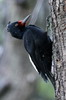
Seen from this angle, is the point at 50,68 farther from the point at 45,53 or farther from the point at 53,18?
the point at 53,18

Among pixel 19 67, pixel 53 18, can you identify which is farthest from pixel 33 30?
pixel 19 67

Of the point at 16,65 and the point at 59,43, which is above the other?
the point at 59,43

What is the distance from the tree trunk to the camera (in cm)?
317

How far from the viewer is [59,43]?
3.23 metres

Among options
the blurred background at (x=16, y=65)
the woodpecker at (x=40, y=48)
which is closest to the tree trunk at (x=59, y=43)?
the woodpecker at (x=40, y=48)

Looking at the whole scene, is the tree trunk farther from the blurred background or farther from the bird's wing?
the blurred background

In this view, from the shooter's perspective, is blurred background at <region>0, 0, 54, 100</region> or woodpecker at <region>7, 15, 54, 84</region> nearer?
woodpecker at <region>7, 15, 54, 84</region>

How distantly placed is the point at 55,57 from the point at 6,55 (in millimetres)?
2728

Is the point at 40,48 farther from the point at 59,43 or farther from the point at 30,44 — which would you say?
the point at 59,43

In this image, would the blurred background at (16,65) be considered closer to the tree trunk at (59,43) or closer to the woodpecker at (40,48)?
the woodpecker at (40,48)

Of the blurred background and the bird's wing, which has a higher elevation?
the bird's wing

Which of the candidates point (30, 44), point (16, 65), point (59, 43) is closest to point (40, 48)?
point (30, 44)

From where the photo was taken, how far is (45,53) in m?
3.75

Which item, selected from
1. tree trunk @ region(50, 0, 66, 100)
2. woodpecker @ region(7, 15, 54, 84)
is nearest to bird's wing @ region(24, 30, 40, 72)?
woodpecker @ region(7, 15, 54, 84)
